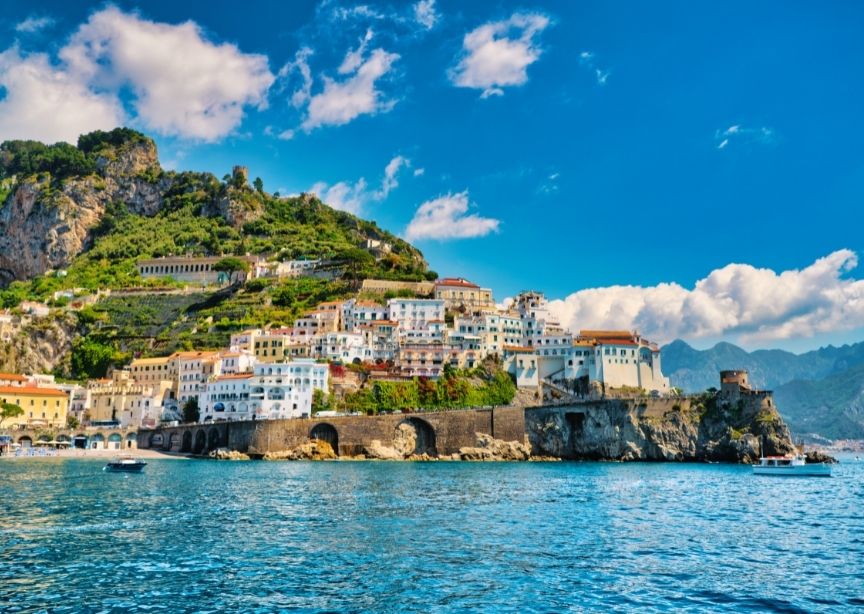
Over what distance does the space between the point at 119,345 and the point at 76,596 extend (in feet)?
286

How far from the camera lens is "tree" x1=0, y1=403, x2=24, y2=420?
76.6 meters

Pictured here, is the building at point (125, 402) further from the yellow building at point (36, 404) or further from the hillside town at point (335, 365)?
the yellow building at point (36, 404)

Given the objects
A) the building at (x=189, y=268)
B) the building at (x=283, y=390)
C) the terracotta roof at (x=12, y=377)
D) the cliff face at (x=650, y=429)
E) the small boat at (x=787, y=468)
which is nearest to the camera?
the small boat at (x=787, y=468)

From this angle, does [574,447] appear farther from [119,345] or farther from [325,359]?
[119,345]

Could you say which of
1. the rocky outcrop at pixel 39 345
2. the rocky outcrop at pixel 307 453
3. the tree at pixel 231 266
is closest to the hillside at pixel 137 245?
the rocky outcrop at pixel 39 345

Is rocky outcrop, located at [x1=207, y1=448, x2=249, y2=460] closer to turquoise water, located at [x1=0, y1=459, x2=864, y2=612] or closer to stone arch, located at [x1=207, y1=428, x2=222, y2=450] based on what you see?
stone arch, located at [x1=207, y1=428, x2=222, y2=450]

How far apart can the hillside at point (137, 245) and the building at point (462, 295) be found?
19.3ft

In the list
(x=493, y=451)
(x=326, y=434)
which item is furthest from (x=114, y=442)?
(x=493, y=451)

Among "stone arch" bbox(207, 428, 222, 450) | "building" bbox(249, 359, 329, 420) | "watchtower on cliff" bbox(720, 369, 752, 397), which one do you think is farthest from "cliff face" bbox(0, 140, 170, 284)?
"watchtower on cliff" bbox(720, 369, 752, 397)

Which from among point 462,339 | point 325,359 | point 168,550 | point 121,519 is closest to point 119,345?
point 325,359

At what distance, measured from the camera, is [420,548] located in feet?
71.1

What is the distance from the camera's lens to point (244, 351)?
84250mm

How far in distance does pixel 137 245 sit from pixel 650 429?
3739 inches

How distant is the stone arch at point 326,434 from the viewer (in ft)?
230
